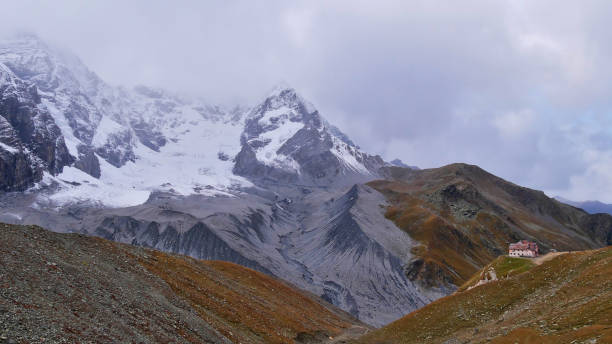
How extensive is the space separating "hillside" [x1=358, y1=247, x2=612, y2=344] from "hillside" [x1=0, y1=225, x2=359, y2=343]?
633 inches

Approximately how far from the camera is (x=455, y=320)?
5247 cm

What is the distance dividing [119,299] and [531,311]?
35299 mm

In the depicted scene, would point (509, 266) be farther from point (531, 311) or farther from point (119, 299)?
point (119, 299)

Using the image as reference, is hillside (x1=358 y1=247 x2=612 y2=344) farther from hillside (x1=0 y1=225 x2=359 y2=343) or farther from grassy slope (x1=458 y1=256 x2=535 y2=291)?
hillside (x1=0 y1=225 x2=359 y2=343)

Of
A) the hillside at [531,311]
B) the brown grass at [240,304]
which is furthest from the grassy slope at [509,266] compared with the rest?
the brown grass at [240,304]

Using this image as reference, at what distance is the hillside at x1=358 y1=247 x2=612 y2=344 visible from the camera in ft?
110

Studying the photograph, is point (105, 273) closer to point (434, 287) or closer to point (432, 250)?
point (434, 287)

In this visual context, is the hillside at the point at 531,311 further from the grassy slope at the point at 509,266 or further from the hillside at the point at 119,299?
the hillside at the point at 119,299

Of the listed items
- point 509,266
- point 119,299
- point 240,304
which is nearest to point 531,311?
point 509,266

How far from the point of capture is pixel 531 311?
143 feet

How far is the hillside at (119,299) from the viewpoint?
30.0m

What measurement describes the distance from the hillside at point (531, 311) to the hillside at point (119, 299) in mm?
16087

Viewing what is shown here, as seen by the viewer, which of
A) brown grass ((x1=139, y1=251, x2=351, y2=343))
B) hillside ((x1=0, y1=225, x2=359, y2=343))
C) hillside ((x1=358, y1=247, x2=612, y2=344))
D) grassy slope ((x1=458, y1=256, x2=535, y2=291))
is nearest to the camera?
hillside ((x1=0, y1=225, x2=359, y2=343))

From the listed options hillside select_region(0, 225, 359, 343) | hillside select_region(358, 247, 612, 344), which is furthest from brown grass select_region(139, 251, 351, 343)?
hillside select_region(358, 247, 612, 344)
